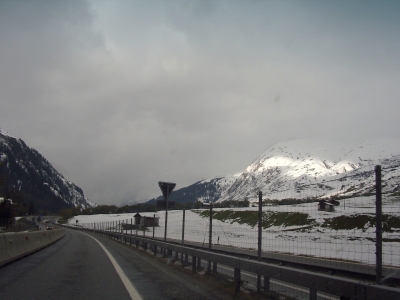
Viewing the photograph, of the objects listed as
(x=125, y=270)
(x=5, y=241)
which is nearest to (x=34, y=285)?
(x=125, y=270)

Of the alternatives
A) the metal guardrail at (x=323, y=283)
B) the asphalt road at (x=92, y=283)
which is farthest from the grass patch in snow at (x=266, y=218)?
the metal guardrail at (x=323, y=283)

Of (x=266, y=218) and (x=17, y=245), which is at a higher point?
(x=266, y=218)

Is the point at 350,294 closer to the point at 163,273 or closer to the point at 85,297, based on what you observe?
the point at 85,297

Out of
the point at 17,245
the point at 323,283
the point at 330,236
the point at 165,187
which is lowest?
the point at 17,245

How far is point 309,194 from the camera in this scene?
10.3 meters

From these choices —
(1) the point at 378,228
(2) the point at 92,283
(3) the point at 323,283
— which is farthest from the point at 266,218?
(3) the point at 323,283

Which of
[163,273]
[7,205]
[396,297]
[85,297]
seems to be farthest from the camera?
[7,205]

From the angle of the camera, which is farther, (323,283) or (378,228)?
(378,228)

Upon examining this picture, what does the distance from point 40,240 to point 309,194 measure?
686 inches

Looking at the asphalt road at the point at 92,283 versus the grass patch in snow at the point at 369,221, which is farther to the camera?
the grass patch in snow at the point at 369,221

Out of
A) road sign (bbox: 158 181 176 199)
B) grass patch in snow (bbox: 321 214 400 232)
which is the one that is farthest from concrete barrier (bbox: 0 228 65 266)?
grass patch in snow (bbox: 321 214 400 232)

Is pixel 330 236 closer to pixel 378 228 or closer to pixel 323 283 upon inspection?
pixel 378 228

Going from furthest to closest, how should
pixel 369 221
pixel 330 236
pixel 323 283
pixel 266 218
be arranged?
1. pixel 266 218
2. pixel 330 236
3. pixel 369 221
4. pixel 323 283

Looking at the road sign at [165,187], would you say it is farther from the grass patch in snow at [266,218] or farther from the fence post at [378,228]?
the fence post at [378,228]
